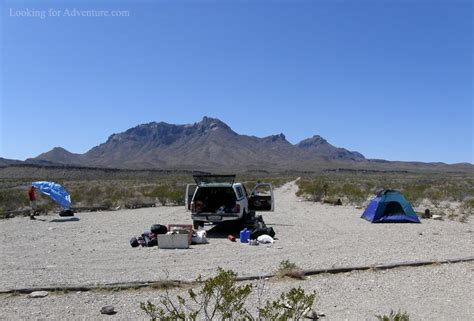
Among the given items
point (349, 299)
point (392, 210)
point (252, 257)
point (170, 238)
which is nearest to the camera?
point (349, 299)

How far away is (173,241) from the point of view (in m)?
12.4

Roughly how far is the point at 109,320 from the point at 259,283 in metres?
2.76

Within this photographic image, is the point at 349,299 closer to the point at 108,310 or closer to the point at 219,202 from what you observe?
the point at 108,310

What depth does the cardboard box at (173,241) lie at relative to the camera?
12.4m

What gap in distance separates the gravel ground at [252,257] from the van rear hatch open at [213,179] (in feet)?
5.45

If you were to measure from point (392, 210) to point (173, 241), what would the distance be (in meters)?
10.1

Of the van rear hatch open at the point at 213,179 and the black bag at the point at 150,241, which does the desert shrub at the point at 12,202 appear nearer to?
the van rear hatch open at the point at 213,179

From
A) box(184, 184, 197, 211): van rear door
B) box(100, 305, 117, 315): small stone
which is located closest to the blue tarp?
box(184, 184, 197, 211): van rear door

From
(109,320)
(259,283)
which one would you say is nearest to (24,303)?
(109,320)

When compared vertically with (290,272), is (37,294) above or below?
below

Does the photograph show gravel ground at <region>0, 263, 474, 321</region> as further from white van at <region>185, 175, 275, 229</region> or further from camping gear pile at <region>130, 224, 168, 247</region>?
white van at <region>185, 175, 275, 229</region>

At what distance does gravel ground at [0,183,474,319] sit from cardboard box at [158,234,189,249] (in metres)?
0.36

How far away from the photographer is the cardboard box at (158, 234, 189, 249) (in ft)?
40.6

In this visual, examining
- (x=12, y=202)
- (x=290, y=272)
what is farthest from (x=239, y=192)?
(x=12, y=202)
